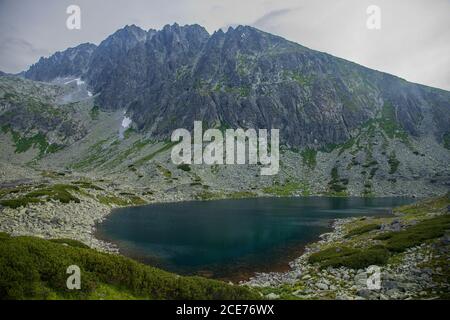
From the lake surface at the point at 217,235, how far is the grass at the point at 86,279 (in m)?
17.0

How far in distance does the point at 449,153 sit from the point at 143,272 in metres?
214

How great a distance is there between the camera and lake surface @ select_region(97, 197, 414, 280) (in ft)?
151

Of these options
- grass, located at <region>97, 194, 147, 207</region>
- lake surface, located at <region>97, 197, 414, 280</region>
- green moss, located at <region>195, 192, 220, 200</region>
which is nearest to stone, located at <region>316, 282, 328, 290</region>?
lake surface, located at <region>97, 197, 414, 280</region>

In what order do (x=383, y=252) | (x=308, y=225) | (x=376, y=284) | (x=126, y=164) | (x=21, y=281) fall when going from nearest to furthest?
(x=21, y=281), (x=376, y=284), (x=383, y=252), (x=308, y=225), (x=126, y=164)

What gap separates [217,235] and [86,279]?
144 ft

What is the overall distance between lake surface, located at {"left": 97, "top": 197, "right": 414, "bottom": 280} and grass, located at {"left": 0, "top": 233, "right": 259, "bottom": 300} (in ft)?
55.9

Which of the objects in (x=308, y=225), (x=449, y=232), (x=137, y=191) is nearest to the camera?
(x=449, y=232)

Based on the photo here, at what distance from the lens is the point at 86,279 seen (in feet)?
70.0

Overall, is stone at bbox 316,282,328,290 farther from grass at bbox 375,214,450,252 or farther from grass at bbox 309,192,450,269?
grass at bbox 375,214,450,252

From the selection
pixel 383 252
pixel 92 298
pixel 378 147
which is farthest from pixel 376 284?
pixel 378 147

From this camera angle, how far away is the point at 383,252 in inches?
1539

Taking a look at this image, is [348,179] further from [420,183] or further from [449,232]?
[449,232]

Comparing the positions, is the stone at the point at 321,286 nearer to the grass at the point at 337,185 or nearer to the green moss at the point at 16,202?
the green moss at the point at 16,202

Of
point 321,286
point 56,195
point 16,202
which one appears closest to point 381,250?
point 321,286
